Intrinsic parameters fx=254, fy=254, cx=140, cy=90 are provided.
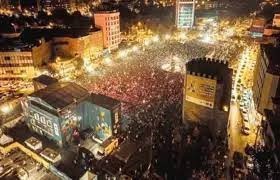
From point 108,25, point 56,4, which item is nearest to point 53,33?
point 108,25

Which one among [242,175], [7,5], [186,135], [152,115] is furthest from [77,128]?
[7,5]

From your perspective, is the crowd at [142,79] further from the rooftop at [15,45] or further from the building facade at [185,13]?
the building facade at [185,13]

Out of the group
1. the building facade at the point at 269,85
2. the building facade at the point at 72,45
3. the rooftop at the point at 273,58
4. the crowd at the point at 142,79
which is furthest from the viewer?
the building facade at the point at 72,45

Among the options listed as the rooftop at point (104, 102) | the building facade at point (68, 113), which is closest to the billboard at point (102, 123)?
the building facade at point (68, 113)

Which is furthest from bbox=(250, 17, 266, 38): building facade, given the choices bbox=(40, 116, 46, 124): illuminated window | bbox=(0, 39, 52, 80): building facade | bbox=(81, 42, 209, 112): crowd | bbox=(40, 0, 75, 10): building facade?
bbox=(40, 0, 75, 10): building facade

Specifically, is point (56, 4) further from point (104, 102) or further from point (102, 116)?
point (102, 116)
